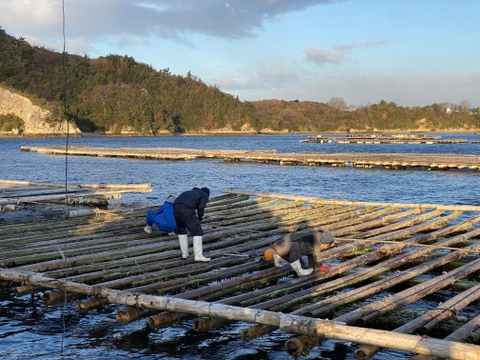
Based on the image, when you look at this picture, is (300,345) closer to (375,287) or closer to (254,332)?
(254,332)

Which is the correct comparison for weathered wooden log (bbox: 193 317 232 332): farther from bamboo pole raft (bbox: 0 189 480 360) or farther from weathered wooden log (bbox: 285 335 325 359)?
weathered wooden log (bbox: 285 335 325 359)

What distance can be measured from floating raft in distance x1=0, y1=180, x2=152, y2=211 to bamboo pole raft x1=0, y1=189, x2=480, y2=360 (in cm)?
312

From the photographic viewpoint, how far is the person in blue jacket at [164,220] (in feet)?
37.5

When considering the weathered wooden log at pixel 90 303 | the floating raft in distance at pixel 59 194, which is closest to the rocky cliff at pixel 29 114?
the floating raft in distance at pixel 59 194

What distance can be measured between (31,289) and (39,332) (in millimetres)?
736

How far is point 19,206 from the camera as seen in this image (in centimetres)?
1652

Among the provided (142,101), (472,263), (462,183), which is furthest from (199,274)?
(142,101)

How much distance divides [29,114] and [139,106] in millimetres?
44506

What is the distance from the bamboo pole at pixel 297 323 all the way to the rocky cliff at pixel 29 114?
128 metres

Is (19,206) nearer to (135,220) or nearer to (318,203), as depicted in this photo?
(135,220)

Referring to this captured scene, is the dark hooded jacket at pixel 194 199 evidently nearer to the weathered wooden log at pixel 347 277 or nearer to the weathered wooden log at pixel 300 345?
the weathered wooden log at pixel 347 277

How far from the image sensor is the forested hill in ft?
534

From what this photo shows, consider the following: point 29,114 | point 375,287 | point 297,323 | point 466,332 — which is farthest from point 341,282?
point 29,114

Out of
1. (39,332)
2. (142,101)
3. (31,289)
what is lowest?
(39,332)
